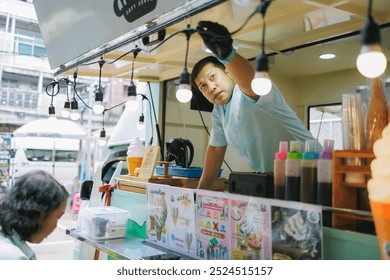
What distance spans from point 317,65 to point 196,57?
4.01 feet

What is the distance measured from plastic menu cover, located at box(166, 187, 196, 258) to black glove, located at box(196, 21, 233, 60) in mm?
604

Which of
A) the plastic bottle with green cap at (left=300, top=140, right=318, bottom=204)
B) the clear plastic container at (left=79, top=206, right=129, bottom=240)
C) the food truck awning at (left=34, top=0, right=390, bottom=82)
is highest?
the food truck awning at (left=34, top=0, right=390, bottom=82)

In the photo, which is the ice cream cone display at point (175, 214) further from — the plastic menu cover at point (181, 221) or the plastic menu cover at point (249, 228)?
the plastic menu cover at point (249, 228)

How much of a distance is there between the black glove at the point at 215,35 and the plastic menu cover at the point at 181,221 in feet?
1.98

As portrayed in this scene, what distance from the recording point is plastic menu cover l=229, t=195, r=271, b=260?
1.19 meters

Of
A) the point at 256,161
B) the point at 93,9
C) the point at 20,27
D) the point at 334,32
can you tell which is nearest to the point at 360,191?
the point at 256,161

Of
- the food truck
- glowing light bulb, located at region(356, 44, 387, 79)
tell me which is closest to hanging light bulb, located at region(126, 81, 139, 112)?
the food truck

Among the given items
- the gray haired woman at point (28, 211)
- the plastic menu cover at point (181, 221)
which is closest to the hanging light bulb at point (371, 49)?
the plastic menu cover at point (181, 221)

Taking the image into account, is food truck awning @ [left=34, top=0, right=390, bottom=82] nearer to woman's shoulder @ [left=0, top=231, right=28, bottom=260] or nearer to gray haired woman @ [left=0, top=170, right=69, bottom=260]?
gray haired woman @ [left=0, top=170, right=69, bottom=260]

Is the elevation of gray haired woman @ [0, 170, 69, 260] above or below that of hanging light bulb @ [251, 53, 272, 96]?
below

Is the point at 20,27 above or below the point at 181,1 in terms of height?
above

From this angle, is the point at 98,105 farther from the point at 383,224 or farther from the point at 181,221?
the point at 383,224

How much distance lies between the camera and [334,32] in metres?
2.09

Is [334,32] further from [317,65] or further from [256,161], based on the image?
[317,65]
